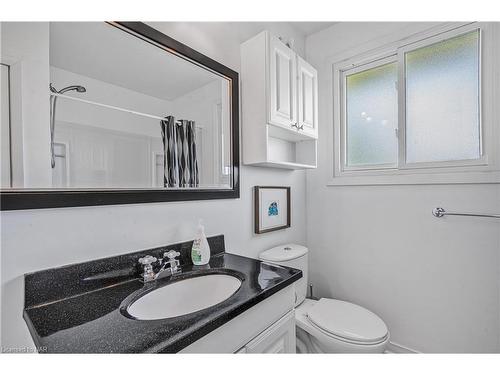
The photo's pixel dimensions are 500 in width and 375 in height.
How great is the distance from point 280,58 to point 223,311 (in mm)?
1297

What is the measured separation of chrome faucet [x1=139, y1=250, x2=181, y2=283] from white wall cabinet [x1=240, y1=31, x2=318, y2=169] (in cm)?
67

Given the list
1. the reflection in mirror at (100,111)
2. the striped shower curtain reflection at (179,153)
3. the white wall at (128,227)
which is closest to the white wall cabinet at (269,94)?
the white wall at (128,227)

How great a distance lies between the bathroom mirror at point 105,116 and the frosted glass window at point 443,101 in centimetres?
123

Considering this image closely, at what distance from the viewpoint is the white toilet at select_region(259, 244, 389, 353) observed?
1.14 metres

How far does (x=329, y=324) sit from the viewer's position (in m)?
1.26

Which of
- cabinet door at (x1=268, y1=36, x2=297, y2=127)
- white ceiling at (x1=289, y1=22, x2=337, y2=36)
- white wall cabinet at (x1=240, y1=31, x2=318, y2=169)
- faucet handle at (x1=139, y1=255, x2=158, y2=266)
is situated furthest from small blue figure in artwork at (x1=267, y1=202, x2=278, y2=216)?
white ceiling at (x1=289, y1=22, x2=337, y2=36)

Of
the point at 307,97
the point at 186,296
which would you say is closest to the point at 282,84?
the point at 307,97

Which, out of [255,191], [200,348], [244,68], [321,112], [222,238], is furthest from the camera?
[321,112]

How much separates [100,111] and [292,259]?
1.23m

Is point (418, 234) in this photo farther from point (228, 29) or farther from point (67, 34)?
point (67, 34)

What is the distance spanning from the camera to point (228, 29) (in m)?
1.33

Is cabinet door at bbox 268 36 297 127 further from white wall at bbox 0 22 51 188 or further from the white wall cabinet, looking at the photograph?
white wall at bbox 0 22 51 188

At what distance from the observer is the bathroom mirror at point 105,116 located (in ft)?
2.31

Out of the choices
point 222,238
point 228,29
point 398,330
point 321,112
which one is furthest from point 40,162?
point 398,330
